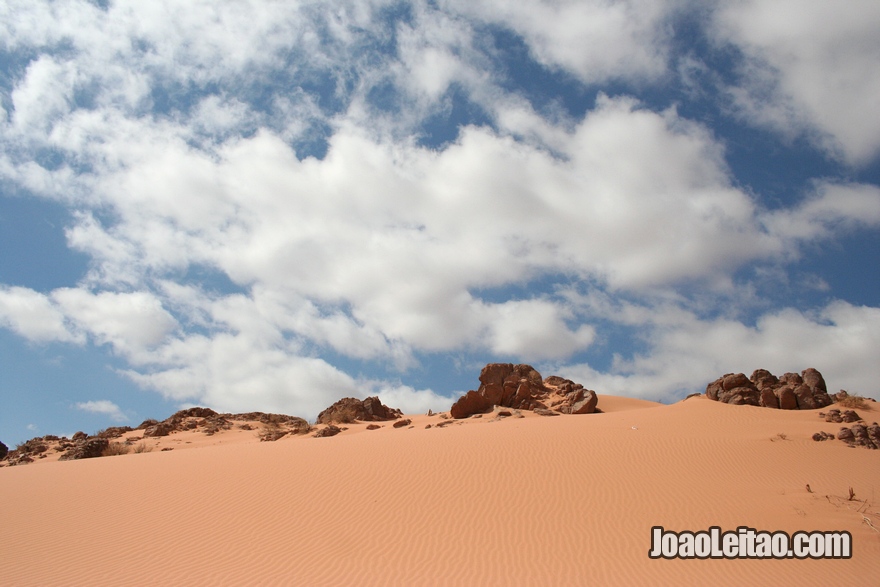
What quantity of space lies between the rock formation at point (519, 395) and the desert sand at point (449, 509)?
876 cm

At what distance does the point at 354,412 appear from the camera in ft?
90.8

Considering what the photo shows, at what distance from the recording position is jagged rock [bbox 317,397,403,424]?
→ 2723 cm

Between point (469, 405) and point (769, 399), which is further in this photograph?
point (469, 405)

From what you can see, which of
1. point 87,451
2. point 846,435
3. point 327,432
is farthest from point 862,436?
point 87,451

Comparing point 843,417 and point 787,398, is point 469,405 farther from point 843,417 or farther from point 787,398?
point 843,417

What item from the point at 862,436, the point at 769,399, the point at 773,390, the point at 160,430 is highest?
the point at 773,390

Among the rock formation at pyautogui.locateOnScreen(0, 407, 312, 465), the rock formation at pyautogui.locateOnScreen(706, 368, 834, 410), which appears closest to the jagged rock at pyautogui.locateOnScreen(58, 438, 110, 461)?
the rock formation at pyautogui.locateOnScreen(0, 407, 312, 465)

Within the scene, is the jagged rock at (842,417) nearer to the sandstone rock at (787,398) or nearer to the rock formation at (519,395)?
the sandstone rock at (787,398)

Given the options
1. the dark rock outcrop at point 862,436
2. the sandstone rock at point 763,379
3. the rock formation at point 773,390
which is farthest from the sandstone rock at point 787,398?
the dark rock outcrop at point 862,436

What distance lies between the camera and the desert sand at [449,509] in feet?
26.3

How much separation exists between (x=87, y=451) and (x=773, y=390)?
2590cm

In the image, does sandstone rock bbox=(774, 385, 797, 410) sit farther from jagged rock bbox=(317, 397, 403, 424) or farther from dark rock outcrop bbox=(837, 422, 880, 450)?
jagged rock bbox=(317, 397, 403, 424)

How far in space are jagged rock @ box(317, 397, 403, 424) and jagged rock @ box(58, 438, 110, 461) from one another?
918 centimetres

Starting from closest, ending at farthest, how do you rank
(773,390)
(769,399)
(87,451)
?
(769,399) < (773,390) < (87,451)
